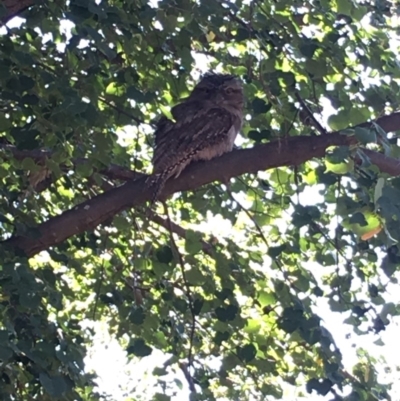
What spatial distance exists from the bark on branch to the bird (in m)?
0.47

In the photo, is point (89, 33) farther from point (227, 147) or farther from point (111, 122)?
point (227, 147)

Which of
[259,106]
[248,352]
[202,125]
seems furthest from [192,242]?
[202,125]

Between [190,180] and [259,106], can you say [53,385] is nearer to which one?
[190,180]

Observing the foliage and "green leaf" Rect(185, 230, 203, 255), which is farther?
"green leaf" Rect(185, 230, 203, 255)

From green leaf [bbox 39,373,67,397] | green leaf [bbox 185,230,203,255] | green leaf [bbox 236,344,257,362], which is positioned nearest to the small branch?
green leaf [bbox 185,230,203,255]

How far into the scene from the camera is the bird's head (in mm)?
4789

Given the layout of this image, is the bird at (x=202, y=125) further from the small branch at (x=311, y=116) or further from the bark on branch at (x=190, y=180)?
the small branch at (x=311, y=116)

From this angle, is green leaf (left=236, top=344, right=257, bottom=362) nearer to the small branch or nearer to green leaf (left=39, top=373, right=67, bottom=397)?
green leaf (left=39, top=373, right=67, bottom=397)

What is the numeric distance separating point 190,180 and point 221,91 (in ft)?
5.65

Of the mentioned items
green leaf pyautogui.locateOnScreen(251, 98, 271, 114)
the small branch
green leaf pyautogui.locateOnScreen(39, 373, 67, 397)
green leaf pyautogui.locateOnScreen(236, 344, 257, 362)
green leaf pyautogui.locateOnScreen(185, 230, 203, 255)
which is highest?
the small branch

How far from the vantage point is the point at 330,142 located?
2.96 m

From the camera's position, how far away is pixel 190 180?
324cm

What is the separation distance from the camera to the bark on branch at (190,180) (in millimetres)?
3027

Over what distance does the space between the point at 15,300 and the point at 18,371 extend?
40 centimetres
